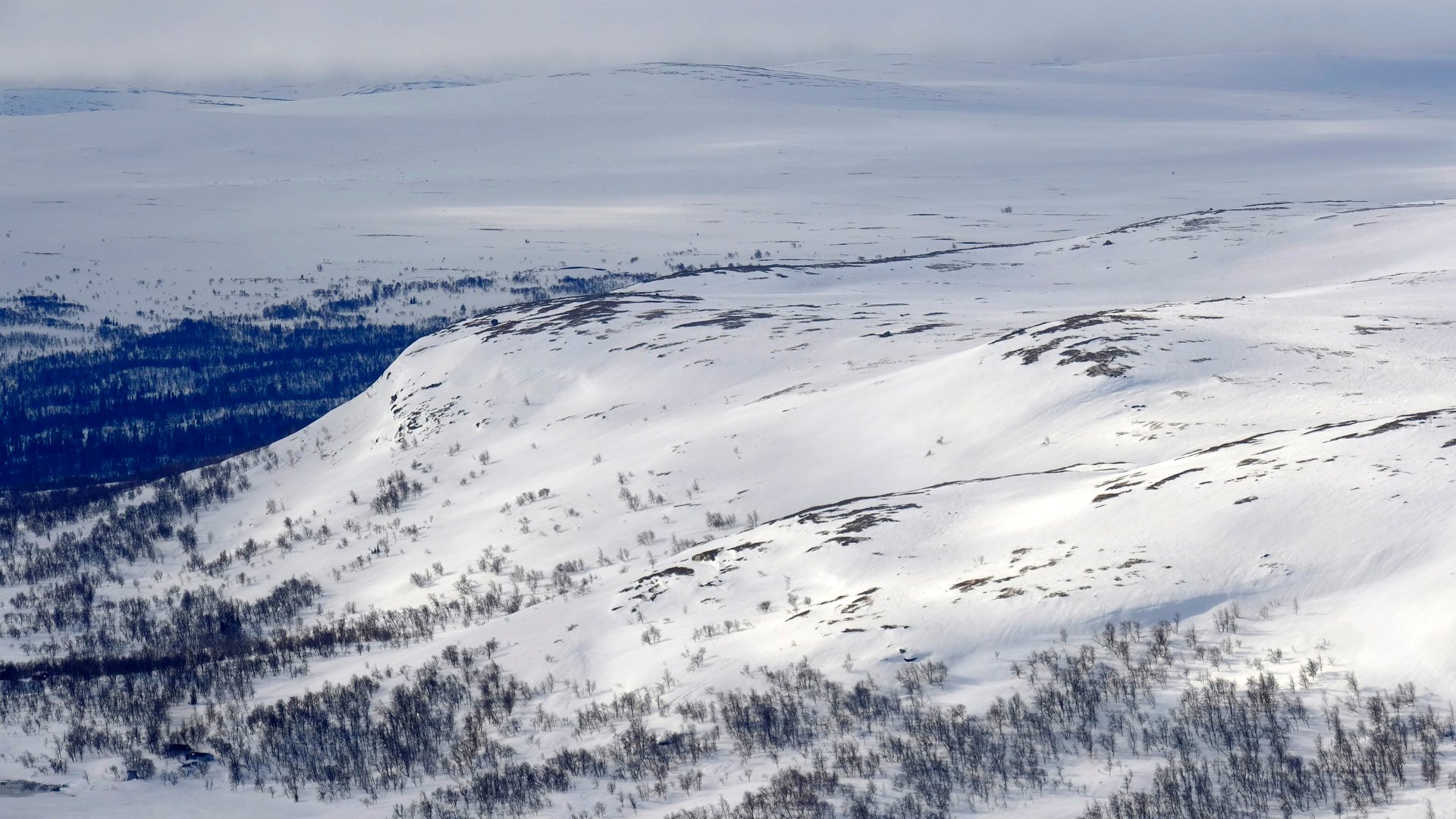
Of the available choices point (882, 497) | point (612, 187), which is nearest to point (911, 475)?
point (882, 497)

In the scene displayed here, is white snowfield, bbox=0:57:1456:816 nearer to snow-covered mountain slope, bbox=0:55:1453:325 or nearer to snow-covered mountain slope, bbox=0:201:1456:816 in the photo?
snow-covered mountain slope, bbox=0:201:1456:816

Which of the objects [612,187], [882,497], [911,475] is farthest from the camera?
[612,187]

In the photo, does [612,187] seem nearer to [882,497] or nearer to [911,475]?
[911,475]

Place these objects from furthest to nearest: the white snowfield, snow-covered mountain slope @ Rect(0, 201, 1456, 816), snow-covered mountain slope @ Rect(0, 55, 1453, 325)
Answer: snow-covered mountain slope @ Rect(0, 55, 1453, 325) → the white snowfield → snow-covered mountain slope @ Rect(0, 201, 1456, 816)

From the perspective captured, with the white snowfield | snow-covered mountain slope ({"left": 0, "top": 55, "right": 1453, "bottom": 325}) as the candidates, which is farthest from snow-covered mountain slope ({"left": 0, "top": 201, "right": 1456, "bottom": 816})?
snow-covered mountain slope ({"left": 0, "top": 55, "right": 1453, "bottom": 325})

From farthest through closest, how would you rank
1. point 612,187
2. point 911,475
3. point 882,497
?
point 612,187, point 911,475, point 882,497

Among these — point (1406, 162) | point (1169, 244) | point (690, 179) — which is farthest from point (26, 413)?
point (1406, 162)
